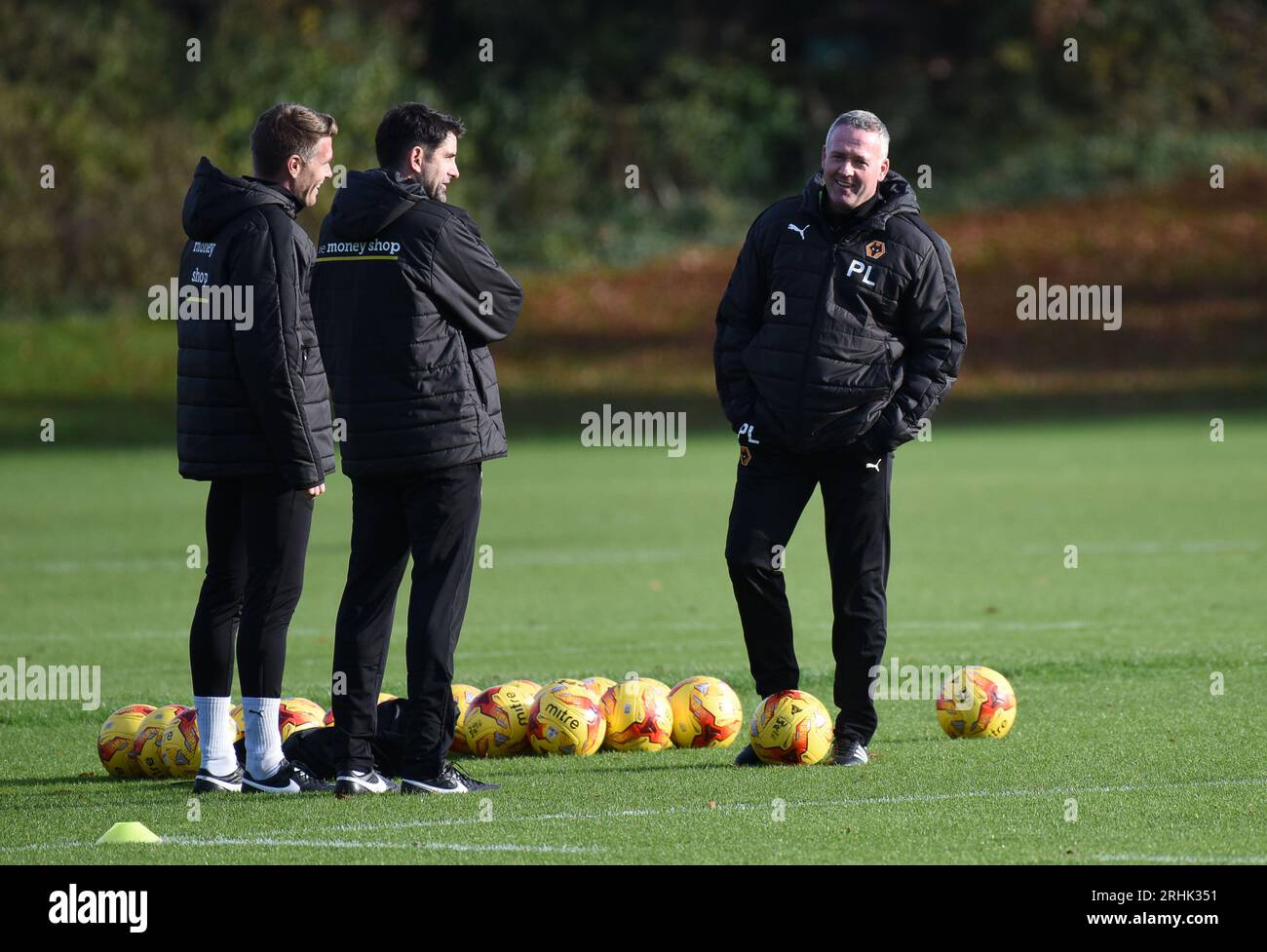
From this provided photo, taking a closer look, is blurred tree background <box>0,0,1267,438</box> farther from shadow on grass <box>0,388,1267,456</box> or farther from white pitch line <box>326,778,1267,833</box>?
white pitch line <box>326,778,1267,833</box>

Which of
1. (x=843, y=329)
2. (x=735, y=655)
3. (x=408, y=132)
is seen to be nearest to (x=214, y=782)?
(x=408, y=132)

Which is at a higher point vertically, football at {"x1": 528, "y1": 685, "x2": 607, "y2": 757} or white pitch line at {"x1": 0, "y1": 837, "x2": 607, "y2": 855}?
football at {"x1": 528, "y1": 685, "x2": 607, "y2": 757}

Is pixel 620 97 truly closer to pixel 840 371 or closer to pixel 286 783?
pixel 840 371

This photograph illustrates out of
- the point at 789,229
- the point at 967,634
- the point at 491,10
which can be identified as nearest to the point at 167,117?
the point at 491,10

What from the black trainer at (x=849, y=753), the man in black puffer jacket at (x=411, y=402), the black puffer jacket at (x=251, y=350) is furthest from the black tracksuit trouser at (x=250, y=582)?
the black trainer at (x=849, y=753)

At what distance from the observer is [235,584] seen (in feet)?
23.6

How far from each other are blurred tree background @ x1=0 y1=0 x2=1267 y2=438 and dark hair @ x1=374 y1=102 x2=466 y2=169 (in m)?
31.1

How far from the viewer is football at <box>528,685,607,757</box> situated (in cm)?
785

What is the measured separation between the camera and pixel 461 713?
8.09 m

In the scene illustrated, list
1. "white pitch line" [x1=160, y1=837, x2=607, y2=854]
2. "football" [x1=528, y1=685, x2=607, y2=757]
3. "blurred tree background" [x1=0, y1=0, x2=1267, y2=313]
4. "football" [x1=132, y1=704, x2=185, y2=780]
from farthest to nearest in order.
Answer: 1. "blurred tree background" [x1=0, y1=0, x2=1267, y2=313]
2. "football" [x1=528, y1=685, x2=607, y2=757]
3. "football" [x1=132, y1=704, x2=185, y2=780]
4. "white pitch line" [x1=160, y1=837, x2=607, y2=854]

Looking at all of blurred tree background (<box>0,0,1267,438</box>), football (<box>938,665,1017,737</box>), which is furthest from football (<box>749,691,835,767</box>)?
blurred tree background (<box>0,0,1267,438</box>)

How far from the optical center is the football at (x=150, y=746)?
7621 millimetres

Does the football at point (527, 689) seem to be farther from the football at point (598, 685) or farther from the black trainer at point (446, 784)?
the black trainer at point (446, 784)
